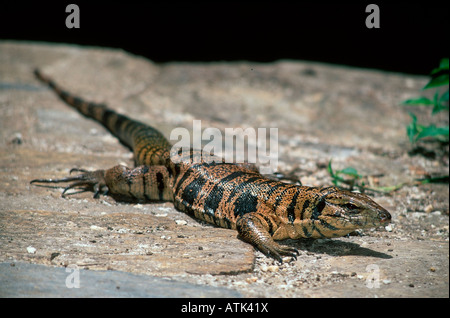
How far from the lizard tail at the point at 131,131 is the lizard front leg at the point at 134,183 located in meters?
0.27

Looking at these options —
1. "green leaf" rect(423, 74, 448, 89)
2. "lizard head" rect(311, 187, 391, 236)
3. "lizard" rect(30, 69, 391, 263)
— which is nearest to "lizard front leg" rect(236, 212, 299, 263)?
"lizard" rect(30, 69, 391, 263)

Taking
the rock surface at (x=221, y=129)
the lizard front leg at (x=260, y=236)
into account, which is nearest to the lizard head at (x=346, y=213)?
the rock surface at (x=221, y=129)

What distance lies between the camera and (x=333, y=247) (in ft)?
16.9

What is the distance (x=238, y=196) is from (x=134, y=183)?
1.58m

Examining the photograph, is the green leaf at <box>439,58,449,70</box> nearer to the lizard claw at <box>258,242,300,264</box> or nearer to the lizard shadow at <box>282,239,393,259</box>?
the lizard shadow at <box>282,239,393,259</box>

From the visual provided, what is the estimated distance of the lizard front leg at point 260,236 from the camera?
4.84 m

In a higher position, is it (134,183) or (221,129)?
(221,129)

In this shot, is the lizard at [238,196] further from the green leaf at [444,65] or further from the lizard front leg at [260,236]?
the green leaf at [444,65]

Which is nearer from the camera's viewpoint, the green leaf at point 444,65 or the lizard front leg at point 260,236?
the lizard front leg at point 260,236

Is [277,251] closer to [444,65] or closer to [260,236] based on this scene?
[260,236]

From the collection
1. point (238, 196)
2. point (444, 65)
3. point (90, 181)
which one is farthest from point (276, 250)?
point (444, 65)
